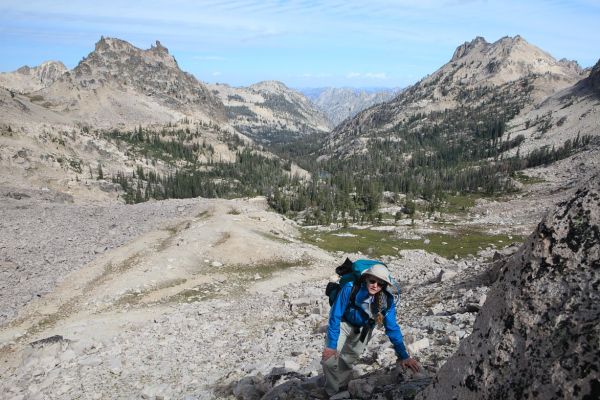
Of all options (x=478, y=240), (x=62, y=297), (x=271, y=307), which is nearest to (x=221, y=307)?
(x=271, y=307)

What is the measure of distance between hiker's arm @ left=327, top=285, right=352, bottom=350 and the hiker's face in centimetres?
51

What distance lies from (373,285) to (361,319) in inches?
45.2

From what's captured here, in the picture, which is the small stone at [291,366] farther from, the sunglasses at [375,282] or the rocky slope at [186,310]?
the sunglasses at [375,282]

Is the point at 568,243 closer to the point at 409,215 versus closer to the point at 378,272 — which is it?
the point at 378,272

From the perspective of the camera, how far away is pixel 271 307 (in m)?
31.0

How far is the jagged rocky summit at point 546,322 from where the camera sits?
16.9 feet

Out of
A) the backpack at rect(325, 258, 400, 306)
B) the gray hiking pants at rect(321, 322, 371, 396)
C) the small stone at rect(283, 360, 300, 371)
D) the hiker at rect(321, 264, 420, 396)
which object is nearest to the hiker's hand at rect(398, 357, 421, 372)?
the hiker at rect(321, 264, 420, 396)

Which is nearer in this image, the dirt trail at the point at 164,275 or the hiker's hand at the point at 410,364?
the hiker's hand at the point at 410,364

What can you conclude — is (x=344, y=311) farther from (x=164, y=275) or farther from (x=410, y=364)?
(x=164, y=275)

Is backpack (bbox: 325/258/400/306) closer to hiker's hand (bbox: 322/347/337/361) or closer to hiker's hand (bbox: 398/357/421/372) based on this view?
hiker's hand (bbox: 322/347/337/361)

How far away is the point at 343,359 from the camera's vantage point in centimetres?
1087

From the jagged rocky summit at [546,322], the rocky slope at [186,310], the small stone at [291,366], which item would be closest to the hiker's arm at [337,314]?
the rocky slope at [186,310]

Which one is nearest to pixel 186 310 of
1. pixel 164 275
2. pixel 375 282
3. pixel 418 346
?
pixel 164 275

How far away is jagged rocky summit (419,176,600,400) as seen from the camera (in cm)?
516
